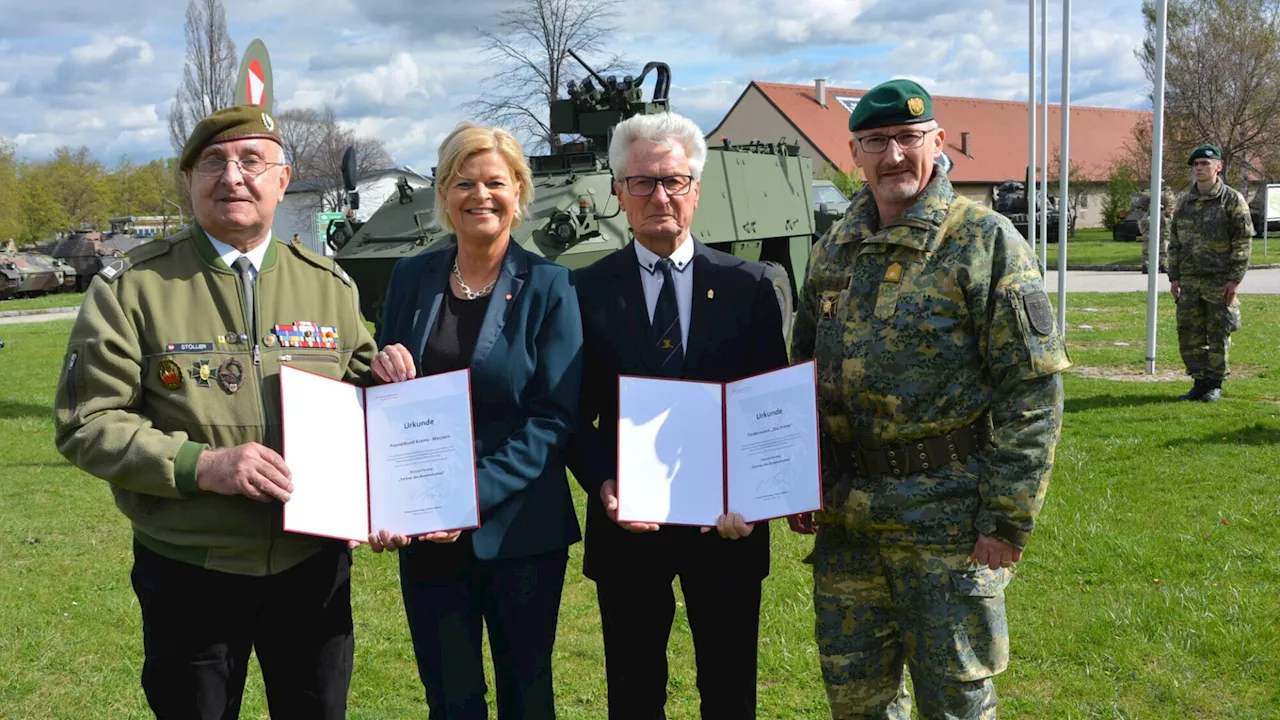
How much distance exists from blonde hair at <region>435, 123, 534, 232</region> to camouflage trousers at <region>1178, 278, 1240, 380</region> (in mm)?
7914

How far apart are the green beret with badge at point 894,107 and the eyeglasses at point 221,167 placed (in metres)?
1.51

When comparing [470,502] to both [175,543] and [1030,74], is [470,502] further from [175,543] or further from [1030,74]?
[1030,74]

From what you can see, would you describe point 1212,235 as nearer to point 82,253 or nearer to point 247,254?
point 247,254

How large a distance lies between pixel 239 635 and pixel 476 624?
0.59 m

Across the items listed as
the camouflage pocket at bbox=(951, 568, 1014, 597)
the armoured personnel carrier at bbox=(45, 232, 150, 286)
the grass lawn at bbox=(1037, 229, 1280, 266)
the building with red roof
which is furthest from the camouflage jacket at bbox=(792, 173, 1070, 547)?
the building with red roof

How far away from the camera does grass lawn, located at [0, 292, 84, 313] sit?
28.2 m

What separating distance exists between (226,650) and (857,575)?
167 cm

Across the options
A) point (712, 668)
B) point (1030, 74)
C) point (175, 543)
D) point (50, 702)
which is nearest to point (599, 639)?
point (712, 668)

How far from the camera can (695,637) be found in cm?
309

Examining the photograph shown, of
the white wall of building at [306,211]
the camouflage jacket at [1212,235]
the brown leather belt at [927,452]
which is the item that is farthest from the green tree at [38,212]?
the brown leather belt at [927,452]

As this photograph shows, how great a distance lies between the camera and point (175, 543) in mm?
2566

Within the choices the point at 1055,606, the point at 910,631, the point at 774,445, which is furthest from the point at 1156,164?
the point at 774,445

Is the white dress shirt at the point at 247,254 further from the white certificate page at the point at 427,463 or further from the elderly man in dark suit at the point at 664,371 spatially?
the elderly man in dark suit at the point at 664,371

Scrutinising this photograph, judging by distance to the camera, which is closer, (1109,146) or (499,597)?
(499,597)
